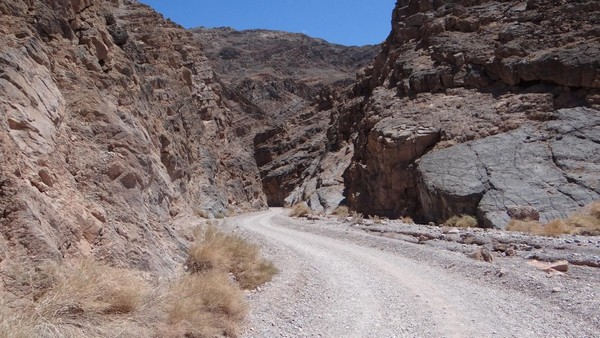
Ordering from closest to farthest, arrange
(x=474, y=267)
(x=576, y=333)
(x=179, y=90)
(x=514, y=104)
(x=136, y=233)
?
1. (x=576, y=333)
2. (x=136, y=233)
3. (x=474, y=267)
4. (x=514, y=104)
5. (x=179, y=90)

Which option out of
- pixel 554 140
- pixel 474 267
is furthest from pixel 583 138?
pixel 474 267

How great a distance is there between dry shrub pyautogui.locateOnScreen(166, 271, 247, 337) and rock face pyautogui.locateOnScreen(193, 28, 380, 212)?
29338 mm

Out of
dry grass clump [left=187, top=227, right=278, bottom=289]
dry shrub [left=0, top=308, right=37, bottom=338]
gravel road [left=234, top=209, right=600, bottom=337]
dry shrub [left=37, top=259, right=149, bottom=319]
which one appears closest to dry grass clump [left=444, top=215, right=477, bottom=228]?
gravel road [left=234, top=209, right=600, bottom=337]

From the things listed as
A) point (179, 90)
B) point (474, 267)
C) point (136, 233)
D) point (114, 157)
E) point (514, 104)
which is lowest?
point (474, 267)

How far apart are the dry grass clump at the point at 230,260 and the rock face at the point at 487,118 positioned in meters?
12.0

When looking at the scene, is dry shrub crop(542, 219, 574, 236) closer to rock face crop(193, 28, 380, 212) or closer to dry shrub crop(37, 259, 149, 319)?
dry shrub crop(37, 259, 149, 319)

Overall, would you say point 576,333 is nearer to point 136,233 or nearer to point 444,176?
point 136,233

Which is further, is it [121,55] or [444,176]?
[444,176]

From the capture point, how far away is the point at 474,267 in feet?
30.2

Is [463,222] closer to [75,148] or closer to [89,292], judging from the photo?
[75,148]

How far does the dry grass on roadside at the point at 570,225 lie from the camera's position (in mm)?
14102

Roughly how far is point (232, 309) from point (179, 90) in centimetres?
3136

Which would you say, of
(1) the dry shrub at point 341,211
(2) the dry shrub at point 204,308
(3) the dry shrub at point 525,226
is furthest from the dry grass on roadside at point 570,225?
(1) the dry shrub at point 341,211

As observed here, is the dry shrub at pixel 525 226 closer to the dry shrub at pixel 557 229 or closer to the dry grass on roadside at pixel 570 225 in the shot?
the dry grass on roadside at pixel 570 225
